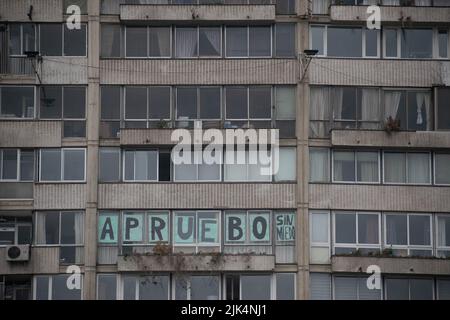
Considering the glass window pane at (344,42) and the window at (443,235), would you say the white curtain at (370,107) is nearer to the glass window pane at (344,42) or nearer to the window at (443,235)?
the glass window pane at (344,42)

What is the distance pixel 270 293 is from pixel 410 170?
8070mm

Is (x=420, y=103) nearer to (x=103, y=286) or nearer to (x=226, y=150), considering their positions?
(x=226, y=150)

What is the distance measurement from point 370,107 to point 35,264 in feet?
51.5

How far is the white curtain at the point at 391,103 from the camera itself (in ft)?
183

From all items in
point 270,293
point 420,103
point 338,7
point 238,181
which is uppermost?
point 338,7

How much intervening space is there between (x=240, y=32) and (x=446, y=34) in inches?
355

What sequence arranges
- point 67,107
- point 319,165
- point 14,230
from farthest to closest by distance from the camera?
1. point 67,107
2. point 319,165
3. point 14,230

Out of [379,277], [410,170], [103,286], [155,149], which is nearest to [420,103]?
[410,170]

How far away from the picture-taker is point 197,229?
54750mm

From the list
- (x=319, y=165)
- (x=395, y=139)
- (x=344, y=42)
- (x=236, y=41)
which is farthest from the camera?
(x=344, y=42)

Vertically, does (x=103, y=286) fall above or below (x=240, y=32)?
below

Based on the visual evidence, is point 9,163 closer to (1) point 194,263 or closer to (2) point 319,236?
(1) point 194,263

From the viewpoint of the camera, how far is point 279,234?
54719 millimetres

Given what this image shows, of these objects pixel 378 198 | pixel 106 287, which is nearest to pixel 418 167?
pixel 378 198
